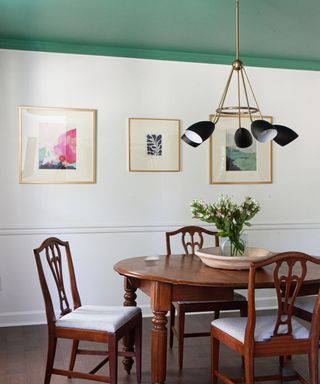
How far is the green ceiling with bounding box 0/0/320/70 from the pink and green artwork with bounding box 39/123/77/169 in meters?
0.71

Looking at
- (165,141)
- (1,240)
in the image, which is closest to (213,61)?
(165,141)

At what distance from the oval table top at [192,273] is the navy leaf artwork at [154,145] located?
1.49 metres

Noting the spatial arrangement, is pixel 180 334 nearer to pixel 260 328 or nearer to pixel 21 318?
pixel 260 328

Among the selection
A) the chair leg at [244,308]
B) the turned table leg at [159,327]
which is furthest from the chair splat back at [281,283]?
the chair leg at [244,308]

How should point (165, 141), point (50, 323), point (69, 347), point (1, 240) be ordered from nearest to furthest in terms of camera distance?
point (50, 323) < point (69, 347) < point (1, 240) < point (165, 141)

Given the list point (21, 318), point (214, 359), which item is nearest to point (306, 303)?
point (214, 359)

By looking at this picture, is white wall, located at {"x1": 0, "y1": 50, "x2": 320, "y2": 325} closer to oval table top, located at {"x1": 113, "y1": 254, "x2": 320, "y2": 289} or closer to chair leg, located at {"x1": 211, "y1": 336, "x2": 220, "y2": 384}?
oval table top, located at {"x1": 113, "y1": 254, "x2": 320, "y2": 289}

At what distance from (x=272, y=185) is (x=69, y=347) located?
2479 mm

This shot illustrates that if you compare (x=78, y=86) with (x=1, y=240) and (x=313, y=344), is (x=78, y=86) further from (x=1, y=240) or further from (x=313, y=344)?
(x=313, y=344)

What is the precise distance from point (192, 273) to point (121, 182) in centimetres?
183

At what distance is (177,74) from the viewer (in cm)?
Answer: 454

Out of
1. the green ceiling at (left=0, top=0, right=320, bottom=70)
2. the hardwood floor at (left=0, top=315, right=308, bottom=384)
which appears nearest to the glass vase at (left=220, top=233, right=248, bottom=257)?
the hardwood floor at (left=0, top=315, right=308, bottom=384)

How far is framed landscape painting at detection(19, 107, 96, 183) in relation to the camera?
4.22m

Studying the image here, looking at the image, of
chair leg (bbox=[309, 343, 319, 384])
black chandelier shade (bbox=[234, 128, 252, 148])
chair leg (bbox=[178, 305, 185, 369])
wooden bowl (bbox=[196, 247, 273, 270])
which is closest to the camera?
chair leg (bbox=[309, 343, 319, 384])
